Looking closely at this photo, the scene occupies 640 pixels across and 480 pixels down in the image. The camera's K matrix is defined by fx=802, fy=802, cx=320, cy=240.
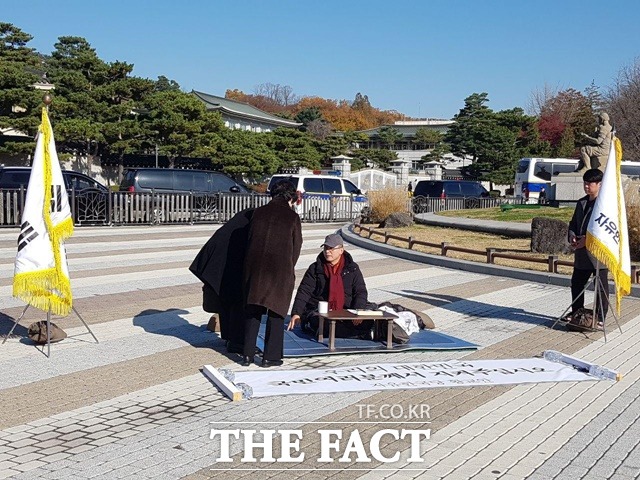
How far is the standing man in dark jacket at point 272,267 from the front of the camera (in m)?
7.01

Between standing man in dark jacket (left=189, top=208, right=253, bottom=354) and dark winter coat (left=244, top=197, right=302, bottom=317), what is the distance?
307 mm

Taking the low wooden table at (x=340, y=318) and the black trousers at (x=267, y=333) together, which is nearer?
the black trousers at (x=267, y=333)

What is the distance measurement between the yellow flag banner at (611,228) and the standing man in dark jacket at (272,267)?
350 cm

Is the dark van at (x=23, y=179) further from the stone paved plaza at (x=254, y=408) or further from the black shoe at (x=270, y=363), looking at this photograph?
the black shoe at (x=270, y=363)

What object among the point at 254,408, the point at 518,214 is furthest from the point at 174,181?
the point at 254,408

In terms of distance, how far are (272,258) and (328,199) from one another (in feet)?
74.1

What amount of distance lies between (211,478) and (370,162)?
69.5m

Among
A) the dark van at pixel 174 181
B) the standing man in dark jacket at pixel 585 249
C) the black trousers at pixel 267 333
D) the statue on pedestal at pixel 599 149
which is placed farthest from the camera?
the dark van at pixel 174 181

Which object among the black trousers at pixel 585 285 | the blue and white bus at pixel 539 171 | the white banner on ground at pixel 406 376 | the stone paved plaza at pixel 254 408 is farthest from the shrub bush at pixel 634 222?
the blue and white bus at pixel 539 171

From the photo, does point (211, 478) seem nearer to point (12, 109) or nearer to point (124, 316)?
point (124, 316)

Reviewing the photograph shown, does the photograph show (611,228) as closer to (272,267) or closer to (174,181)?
(272,267)

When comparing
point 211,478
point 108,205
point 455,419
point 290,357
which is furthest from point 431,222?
point 211,478

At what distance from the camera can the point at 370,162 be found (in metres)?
73.4

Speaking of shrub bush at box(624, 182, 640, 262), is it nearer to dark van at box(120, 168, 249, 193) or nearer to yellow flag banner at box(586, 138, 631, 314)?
yellow flag banner at box(586, 138, 631, 314)
